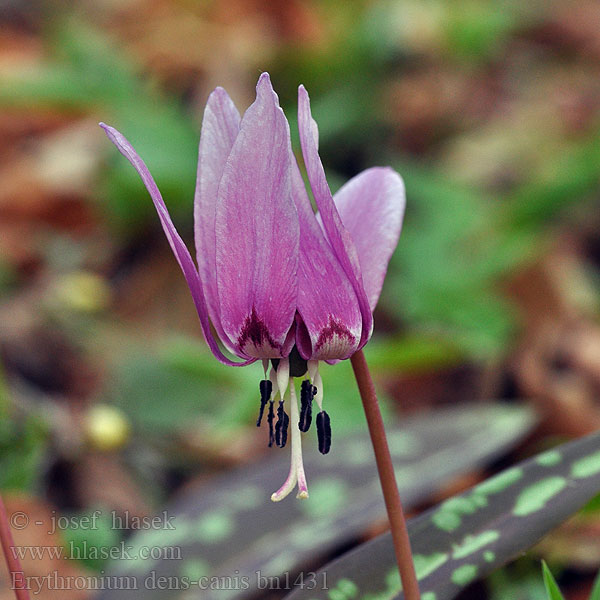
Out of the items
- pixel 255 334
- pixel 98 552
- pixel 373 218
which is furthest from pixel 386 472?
pixel 98 552

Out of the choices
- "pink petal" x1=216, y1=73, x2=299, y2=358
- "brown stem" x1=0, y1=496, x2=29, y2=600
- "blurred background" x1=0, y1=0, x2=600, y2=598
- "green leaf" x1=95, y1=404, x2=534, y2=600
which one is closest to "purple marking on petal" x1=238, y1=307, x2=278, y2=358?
"pink petal" x1=216, y1=73, x2=299, y2=358

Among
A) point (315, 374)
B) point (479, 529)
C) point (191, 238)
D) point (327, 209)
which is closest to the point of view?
point (327, 209)

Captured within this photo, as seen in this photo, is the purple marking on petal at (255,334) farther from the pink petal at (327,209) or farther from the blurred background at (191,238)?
the blurred background at (191,238)

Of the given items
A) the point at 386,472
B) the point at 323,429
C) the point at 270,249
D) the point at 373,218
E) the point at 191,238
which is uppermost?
the point at 191,238

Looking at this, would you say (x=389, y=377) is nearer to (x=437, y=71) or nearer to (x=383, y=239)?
(x=383, y=239)

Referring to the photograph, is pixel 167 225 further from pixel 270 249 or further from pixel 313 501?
pixel 313 501

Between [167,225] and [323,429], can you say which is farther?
[323,429]

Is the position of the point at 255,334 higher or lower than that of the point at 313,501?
lower
